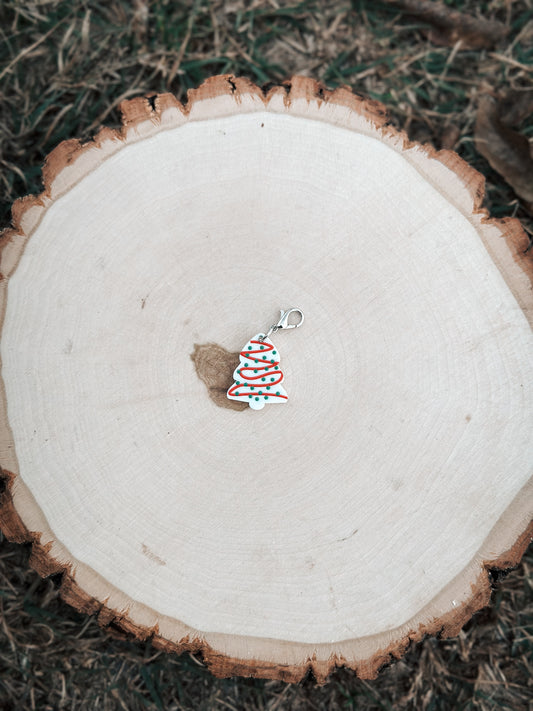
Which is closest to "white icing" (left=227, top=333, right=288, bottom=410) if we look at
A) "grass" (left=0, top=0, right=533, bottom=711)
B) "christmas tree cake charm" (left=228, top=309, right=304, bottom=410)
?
"christmas tree cake charm" (left=228, top=309, right=304, bottom=410)

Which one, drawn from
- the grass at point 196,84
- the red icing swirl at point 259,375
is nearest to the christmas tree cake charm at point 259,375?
the red icing swirl at point 259,375

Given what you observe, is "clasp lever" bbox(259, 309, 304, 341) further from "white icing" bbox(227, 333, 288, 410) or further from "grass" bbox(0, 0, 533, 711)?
"grass" bbox(0, 0, 533, 711)

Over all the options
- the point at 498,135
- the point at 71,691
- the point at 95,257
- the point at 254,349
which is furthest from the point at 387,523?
the point at 498,135

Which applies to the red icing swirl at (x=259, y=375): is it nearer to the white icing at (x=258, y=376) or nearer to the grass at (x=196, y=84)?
the white icing at (x=258, y=376)

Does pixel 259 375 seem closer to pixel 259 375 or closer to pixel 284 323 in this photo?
pixel 259 375

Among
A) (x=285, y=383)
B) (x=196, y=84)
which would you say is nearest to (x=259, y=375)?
(x=285, y=383)

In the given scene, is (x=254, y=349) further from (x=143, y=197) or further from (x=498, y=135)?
(x=498, y=135)
